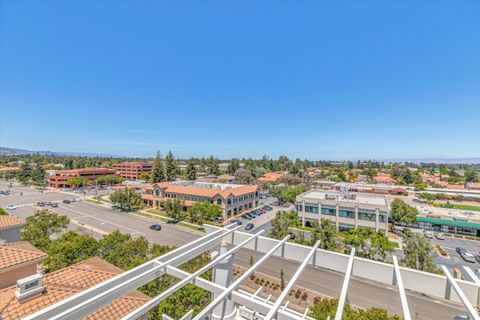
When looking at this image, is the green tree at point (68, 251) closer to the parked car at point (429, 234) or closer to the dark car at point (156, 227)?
the dark car at point (156, 227)

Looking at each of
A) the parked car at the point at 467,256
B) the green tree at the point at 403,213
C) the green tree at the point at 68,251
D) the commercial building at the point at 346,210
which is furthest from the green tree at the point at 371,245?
the green tree at the point at 68,251

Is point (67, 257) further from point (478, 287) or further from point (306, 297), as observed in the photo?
point (478, 287)

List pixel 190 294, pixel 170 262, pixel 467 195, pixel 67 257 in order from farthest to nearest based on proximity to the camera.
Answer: pixel 467 195
pixel 67 257
pixel 190 294
pixel 170 262

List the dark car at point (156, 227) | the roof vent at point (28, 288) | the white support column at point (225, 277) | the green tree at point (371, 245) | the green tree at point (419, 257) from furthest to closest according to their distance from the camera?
the dark car at point (156, 227)
the green tree at point (371, 245)
the green tree at point (419, 257)
the roof vent at point (28, 288)
the white support column at point (225, 277)

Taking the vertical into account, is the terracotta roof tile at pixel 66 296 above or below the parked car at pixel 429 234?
above

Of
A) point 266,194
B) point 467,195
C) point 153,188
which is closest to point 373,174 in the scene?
point 467,195

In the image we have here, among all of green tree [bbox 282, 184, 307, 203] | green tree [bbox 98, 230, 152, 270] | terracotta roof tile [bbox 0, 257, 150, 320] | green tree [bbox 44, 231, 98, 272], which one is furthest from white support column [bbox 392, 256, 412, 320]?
green tree [bbox 282, 184, 307, 203]
